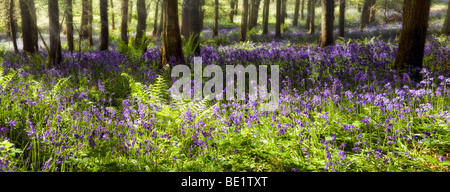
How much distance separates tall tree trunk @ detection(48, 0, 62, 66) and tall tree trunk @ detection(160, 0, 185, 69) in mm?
2642

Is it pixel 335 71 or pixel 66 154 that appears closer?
pixel 66 154

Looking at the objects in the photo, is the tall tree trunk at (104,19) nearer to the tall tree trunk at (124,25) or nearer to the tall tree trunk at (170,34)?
the tall tree trunk at (124,25)

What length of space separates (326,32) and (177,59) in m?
6.26

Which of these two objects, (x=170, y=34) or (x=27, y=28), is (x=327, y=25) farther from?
(x=27, y=28)

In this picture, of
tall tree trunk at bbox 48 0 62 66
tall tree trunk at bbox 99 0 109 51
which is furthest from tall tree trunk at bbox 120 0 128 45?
tall tree trunk at bbox 48 0 62 66

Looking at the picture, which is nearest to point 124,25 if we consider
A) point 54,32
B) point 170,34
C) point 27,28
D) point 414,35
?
point 27,28

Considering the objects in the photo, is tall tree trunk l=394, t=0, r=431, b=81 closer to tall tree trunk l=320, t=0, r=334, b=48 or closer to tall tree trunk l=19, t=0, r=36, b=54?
tall tree trunk l=320, t=0, r=334, b=48

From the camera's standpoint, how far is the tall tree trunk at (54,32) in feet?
25.1

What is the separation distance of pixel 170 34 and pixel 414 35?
5090 mm

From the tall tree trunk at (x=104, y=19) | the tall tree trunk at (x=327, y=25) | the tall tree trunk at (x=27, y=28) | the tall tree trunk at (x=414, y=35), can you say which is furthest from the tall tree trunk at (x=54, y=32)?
the tall tree trunk at (x=327, y=25)

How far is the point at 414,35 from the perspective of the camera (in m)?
5.89
